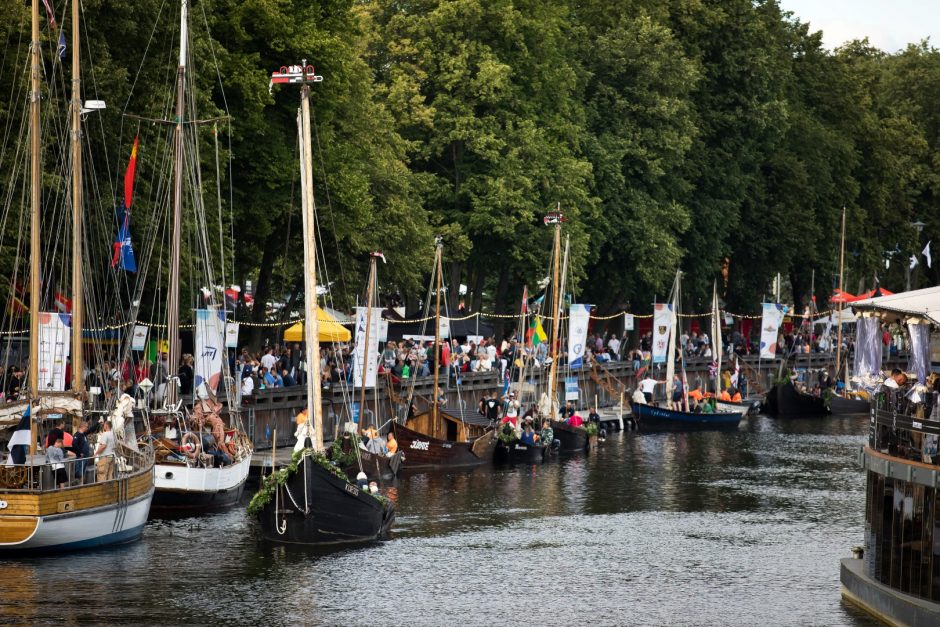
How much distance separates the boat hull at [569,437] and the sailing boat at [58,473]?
2630cm

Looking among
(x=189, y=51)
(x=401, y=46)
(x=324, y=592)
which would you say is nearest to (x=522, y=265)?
(x=401, y=46)

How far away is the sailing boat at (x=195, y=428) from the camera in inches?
1871

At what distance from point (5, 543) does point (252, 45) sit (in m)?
28.5

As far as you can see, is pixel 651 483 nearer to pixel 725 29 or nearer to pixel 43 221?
pixel 43 221

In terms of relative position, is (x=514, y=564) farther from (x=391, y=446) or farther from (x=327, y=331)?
(x=327, y=331)

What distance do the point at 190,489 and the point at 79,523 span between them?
24.7ft

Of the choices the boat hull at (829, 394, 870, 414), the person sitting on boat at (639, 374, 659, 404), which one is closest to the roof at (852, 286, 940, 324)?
the person sitting on boat at (639, 374, 659, 404)

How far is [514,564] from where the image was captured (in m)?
42.2

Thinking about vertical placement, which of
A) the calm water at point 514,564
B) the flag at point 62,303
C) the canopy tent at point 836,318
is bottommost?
the calm water at point 514,564

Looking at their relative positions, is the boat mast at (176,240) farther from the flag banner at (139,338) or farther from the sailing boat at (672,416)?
the sailing boat at (672,416)

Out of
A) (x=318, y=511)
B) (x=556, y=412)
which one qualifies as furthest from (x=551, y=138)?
(x=318, y=511)

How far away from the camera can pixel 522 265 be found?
81125 mm

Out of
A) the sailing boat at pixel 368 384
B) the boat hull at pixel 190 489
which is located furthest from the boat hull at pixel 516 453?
the boat hull at pixel 190 489

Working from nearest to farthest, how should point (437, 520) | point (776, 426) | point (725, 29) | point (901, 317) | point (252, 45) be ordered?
1. point (901, 317)
2. point (437, 520)
3. point (252, 45)
4. point (776, 426)
5. point (725, 29)
